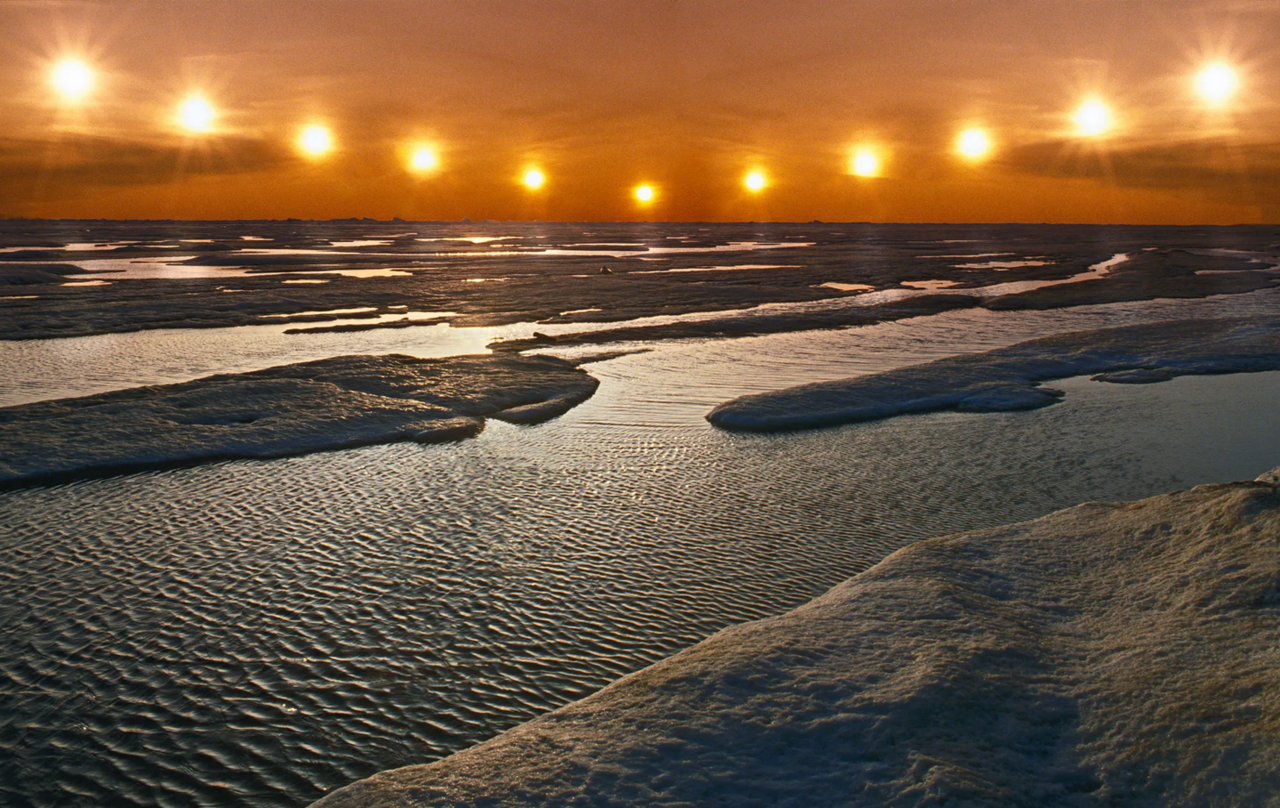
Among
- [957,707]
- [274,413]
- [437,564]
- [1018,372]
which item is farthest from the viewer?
[1018,372]

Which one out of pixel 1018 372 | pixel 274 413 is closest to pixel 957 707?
pixel 274 413

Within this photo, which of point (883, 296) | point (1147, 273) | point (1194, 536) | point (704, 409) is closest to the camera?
point (1194, 536)

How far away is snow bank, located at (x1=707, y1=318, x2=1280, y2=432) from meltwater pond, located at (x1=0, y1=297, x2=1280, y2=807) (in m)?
0.75

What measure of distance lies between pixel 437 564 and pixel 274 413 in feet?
24.9

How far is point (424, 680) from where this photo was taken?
22.2 feet

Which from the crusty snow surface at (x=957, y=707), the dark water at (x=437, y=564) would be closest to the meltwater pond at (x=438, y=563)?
the dark water at (x=437, y=564)

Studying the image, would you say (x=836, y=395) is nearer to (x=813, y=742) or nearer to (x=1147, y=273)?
(x=813, y=742)

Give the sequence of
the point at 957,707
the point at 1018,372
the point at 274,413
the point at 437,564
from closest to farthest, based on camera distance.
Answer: the point at 957,707 < the point at 437,564 < the point at 274,413 < the point at 1018,372

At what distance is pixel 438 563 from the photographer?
9047 mm

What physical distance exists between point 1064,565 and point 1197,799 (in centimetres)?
341

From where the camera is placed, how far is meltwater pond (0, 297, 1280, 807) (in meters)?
6.14

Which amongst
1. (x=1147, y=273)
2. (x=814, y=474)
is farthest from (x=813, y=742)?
(x=1147, y=273)

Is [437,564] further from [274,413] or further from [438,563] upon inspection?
[274,413]

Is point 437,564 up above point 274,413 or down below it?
below
